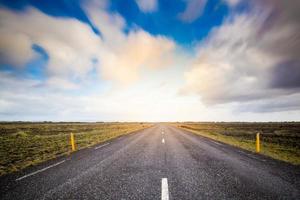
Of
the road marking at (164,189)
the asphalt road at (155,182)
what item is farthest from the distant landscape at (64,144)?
the road marking at (164,189)

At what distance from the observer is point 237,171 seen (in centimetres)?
655

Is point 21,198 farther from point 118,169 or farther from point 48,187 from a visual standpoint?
point 118,169

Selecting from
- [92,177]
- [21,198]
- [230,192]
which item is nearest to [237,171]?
[230,192]

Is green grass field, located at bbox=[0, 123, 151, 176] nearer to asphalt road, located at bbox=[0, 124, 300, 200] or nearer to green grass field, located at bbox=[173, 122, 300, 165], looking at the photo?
asphalt road, located at bbox=[0, 124, 300, 200]

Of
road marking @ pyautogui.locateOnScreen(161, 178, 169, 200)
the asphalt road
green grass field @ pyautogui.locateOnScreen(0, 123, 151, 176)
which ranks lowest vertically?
green grass field @ pyautogui.locateOnScreen(0, 123, 151, 176)

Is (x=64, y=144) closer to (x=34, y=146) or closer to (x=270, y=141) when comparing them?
(x=34, y=146)

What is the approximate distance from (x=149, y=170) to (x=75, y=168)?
3028 millimetres

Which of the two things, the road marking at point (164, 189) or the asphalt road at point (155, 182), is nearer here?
the road marking at point (164, 189)

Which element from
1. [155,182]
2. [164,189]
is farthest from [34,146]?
[164,189]

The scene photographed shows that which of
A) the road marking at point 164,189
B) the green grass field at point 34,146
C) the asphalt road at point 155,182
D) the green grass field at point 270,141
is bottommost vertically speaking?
the green grass field at point 270,141

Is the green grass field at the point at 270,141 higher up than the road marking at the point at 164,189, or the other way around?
the road marking at the point at 164,189

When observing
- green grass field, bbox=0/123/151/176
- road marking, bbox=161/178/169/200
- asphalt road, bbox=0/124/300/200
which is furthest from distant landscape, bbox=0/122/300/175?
road marking, bbox=161/178/169/200

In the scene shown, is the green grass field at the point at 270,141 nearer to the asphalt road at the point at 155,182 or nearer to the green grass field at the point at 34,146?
the asphalt road at the point at 155,182

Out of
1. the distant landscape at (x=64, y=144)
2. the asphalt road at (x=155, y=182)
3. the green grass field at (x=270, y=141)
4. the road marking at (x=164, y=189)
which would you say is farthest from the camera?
the green grass field at (x=270, y=141)
